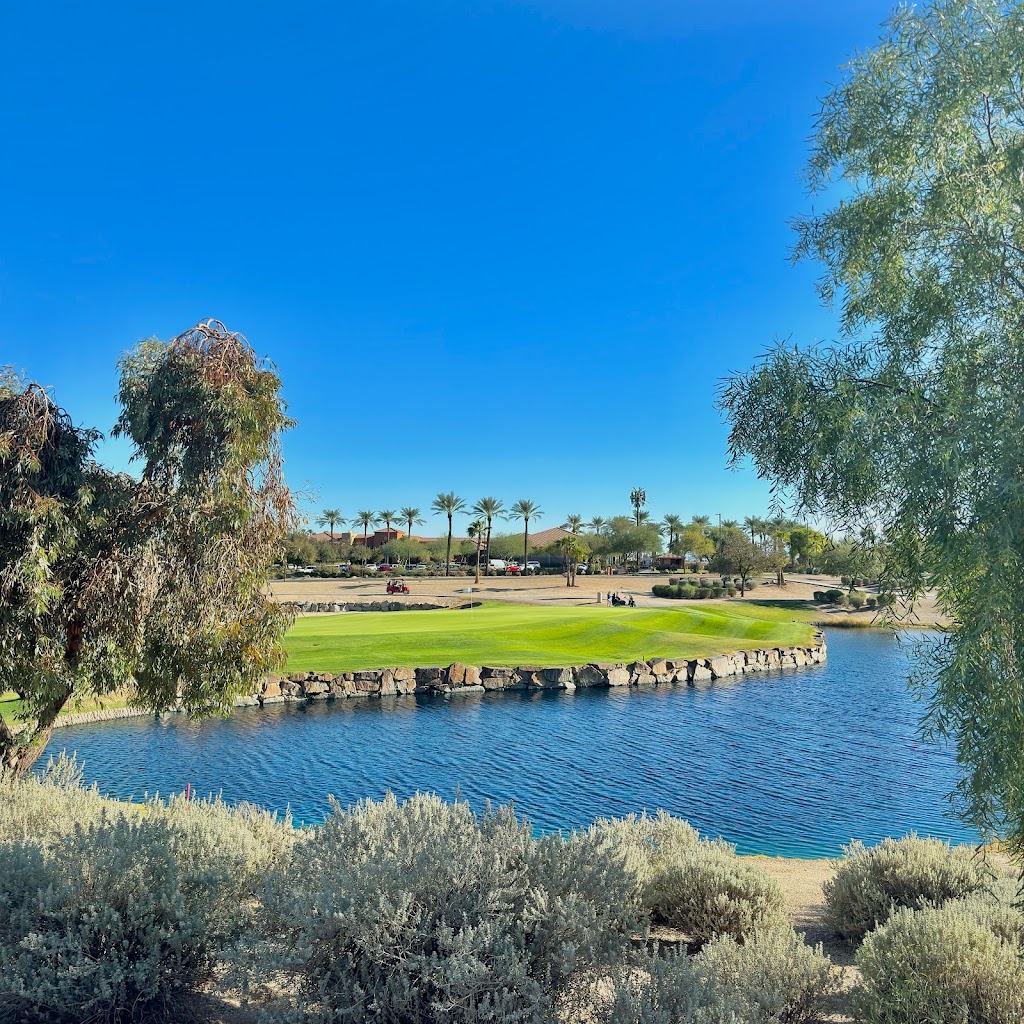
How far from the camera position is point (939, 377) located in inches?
233

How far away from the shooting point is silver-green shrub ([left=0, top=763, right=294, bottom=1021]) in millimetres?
5707

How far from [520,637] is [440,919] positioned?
36.2 metres

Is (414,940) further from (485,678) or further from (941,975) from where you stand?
(485,678)

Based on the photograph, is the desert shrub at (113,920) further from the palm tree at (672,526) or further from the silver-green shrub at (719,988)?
the palm tree at (672,526)

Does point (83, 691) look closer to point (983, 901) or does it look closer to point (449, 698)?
point (983, 901)

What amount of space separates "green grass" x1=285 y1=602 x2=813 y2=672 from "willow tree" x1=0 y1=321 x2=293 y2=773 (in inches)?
751

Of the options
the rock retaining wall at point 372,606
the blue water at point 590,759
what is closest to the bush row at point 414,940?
the blue water at point 590,759

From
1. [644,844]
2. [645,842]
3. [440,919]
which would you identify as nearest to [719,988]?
[440,919]

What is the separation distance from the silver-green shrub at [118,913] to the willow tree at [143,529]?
2536mm

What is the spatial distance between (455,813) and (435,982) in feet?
6.44

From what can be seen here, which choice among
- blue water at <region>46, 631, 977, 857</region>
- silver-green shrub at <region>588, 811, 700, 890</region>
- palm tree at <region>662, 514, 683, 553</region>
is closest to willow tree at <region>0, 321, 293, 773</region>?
silver-green shrub at <region>588, 811, 700, 890</region>

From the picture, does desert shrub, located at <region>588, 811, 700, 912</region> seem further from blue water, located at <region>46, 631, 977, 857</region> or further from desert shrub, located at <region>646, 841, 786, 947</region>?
blue water, located at <region>46, 631, 977, 857</region>

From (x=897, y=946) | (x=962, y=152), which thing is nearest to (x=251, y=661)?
(x=897, y=946)

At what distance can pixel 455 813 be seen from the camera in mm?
7043
